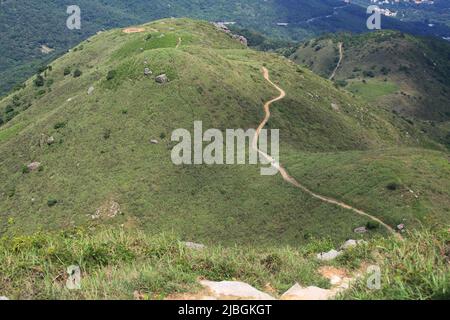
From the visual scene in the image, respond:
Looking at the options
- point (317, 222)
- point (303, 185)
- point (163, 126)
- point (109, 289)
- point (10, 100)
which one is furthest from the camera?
point (10, 100)

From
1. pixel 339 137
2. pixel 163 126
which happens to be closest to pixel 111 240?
pixel 163 126

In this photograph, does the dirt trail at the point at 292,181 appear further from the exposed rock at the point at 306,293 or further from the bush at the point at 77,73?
the bush at the point at 77,73

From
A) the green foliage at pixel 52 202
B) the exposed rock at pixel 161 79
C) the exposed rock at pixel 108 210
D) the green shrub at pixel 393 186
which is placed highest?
the green shrub at pixel 393 186

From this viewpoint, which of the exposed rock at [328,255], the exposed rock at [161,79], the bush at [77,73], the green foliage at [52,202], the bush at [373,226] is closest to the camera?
the exposed rock at [328,255]

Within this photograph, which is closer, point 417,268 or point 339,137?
point 417,268

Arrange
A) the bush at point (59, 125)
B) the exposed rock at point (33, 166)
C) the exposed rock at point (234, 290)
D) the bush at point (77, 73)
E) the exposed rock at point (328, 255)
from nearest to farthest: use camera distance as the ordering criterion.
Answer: the exposed rock at point (234, 290) < the exposed rock at point (328, 255) < the exposed rock at point (33, 166) < the bush at point (59, 125) < the bush at point (77, 73)

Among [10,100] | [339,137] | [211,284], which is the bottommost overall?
[10,100]

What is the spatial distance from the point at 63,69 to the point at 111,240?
133 meters

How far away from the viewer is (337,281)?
1659 cm

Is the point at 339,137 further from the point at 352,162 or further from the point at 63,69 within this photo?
the point at 63,69

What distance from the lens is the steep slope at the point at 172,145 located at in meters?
57.6

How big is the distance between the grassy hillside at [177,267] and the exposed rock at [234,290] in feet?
1.59

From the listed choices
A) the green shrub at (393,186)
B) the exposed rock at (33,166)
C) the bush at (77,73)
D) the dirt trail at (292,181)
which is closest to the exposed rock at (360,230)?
the dirt trail at (292,181)

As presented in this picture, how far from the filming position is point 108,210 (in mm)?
61406
